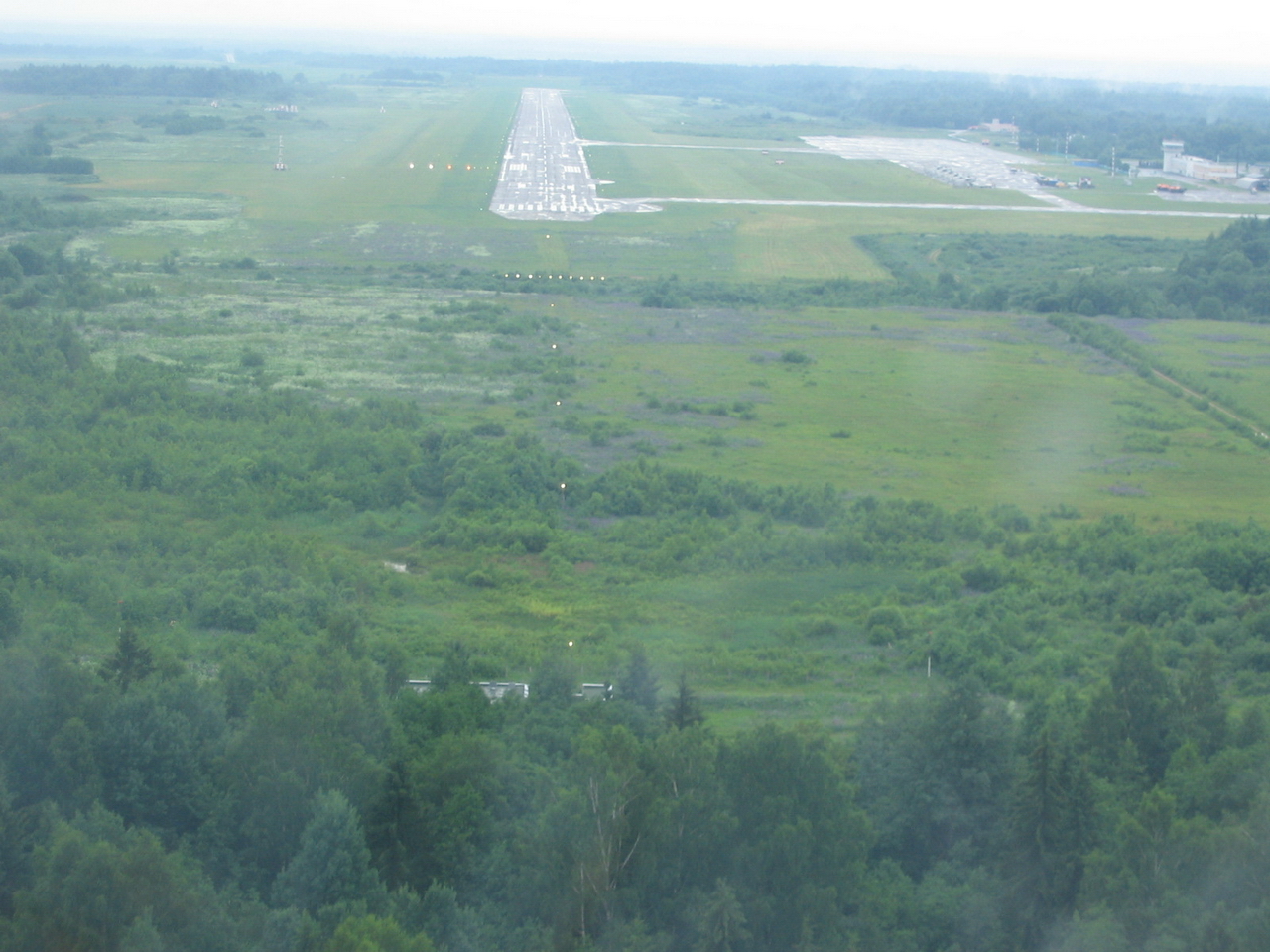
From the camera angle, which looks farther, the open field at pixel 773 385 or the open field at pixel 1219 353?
the open field at pixel 1219 353

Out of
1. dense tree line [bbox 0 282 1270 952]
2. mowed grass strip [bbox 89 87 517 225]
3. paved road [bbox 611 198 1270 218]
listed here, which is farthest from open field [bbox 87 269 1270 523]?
paved road [bbox 611 198 1270 218]

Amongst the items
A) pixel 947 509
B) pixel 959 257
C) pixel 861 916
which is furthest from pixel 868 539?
pixel 959 257

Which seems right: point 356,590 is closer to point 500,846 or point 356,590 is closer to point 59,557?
point 59,557

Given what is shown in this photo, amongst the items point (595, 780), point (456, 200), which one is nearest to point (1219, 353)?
point (595, 780)

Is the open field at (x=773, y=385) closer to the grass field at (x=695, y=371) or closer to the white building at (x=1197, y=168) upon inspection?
the grass field at (x=695, y=371)

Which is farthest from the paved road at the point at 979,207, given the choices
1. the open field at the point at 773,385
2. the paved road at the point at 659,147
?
the open field at the point at 773,385

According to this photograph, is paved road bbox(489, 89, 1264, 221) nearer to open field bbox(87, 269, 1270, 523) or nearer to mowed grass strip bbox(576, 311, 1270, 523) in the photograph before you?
open field bbox(87, 269, 1270, 523)
